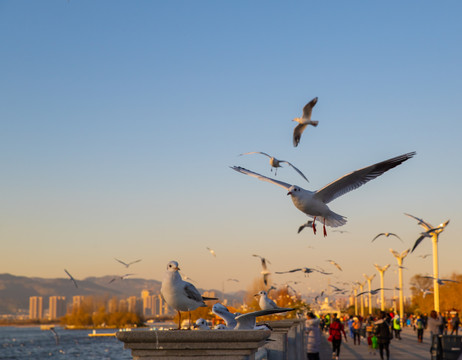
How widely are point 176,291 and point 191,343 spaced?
1.20 meters

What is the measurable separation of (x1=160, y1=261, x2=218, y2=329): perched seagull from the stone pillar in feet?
3.78

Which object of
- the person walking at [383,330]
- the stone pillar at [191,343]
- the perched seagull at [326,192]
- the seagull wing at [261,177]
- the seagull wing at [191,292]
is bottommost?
the person walking at [383,330]

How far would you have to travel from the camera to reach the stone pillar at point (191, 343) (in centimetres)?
485

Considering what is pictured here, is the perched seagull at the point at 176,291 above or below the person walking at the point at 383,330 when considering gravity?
above

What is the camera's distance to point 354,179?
9.12m

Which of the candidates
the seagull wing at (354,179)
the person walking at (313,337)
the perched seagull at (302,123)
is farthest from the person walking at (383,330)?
the seagull wing at (354,179)

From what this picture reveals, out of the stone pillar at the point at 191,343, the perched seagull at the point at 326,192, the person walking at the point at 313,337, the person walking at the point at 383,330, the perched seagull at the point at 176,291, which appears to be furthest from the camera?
the person walking at the point at 383,330

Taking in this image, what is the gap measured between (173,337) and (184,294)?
4.06 feet

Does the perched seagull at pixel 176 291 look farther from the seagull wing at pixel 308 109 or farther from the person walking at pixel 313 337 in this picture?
the person walking at pixel 313 337

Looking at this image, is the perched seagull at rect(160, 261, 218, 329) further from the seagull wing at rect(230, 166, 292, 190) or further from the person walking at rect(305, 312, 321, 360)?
the person walking at rect(305, 312, 321, 360)

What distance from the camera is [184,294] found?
20.0 feet

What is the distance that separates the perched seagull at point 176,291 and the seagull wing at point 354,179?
136 inches

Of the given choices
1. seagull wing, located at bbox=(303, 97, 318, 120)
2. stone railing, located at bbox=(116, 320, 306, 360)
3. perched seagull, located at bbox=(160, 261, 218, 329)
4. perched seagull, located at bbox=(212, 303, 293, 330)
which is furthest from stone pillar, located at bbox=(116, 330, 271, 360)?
seagull wing, located at bbox=(303, 97, 318, 120)

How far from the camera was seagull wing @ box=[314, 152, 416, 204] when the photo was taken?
8.45m
